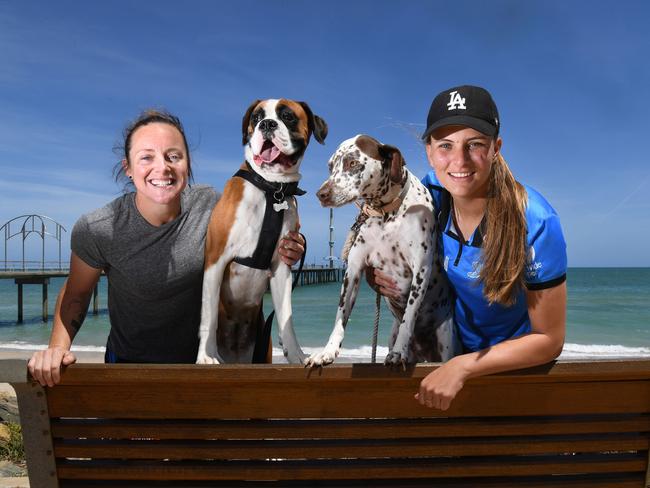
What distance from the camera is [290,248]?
8.28 feet

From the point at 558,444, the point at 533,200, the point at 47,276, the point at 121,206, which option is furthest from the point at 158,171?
the point at 47,276

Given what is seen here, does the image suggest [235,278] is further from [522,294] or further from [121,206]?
[522,294]

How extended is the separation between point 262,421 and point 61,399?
2.52ft

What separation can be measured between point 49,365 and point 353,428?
1.14 m

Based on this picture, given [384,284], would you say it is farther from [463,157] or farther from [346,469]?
[346,469]


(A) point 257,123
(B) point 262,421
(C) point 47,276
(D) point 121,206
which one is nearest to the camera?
(B) point 262,421

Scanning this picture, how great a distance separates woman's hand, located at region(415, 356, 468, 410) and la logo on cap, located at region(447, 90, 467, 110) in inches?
37.6

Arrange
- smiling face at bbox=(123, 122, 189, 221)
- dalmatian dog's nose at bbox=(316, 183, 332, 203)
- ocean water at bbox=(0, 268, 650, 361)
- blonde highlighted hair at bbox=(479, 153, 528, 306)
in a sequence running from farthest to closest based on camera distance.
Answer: ocean water at bbox=(0, 268, 650, 361), smiling face at bbox=(123, 122, 189, 221), dalmatian dog's nose at bbox=(316, 183, 332, 203), blonde highlighted hair at bbox=(479, 153, 528, 306)

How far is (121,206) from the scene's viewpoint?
8.82 feet

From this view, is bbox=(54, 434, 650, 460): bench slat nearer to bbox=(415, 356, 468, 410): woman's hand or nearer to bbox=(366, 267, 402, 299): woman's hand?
bbox=(415, 356, 468, 410): woman's hand

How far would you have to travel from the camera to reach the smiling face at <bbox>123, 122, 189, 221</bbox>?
242cm

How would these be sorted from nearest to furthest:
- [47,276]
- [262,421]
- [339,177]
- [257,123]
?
[262,421] → [339,177] → [257,123] → [47,276]

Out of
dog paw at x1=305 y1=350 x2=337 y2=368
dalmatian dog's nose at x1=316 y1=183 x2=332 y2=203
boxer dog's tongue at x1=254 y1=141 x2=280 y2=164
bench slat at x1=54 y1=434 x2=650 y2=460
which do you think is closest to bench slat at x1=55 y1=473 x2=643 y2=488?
bench slat at x1=54 y1=434 x2=650 y2=460

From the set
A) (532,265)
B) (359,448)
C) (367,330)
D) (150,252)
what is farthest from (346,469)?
(367,330)
